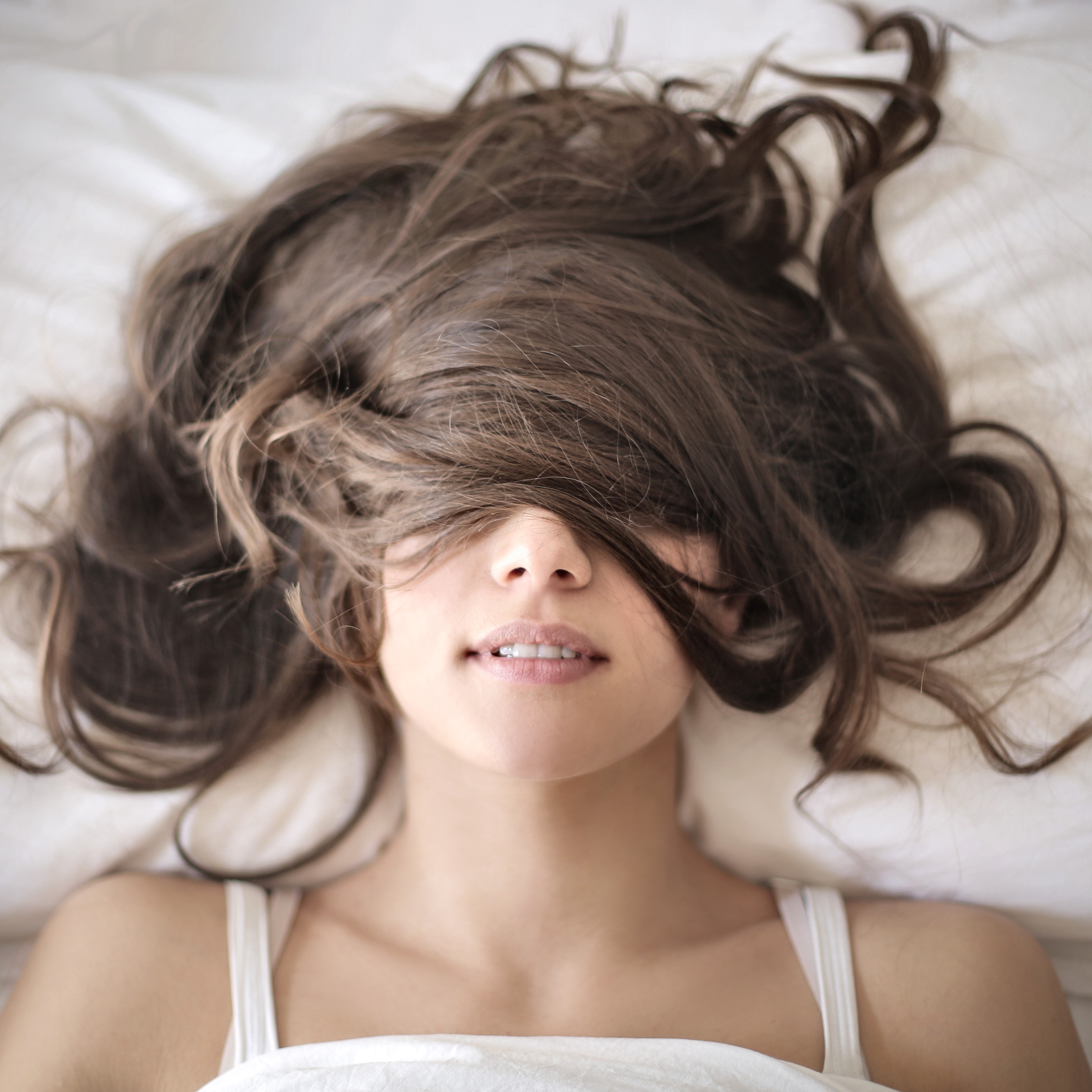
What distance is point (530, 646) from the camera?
0.71 metres

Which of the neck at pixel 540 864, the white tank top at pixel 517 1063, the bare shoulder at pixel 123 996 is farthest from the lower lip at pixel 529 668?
the bare shoulder at pixel 123 996

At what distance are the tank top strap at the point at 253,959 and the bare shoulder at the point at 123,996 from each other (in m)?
0.01

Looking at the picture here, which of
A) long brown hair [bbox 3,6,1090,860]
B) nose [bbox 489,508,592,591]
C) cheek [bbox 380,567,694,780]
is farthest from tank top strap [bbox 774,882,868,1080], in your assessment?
nose [bbox 489,508,592,591]

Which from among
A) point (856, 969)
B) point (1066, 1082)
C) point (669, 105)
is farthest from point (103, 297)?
point (1066, 1082)

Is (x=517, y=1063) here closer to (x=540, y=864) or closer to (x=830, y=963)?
(x=540, y=864)

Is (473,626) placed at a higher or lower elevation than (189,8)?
lower

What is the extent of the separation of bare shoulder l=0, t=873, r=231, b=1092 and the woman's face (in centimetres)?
34

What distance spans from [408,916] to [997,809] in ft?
1.98

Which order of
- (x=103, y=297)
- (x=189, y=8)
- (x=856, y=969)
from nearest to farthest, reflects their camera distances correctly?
1. (x=856, y=969)
2. (x=103, y=297)
3. (x=189, y=8)

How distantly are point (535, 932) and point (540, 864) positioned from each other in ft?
0.22

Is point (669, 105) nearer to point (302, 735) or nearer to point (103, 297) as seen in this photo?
point (103, 297)

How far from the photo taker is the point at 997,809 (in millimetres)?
904

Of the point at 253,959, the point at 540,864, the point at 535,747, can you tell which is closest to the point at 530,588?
the point at 535,747

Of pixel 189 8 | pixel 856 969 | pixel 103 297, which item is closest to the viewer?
pixel 856 969
